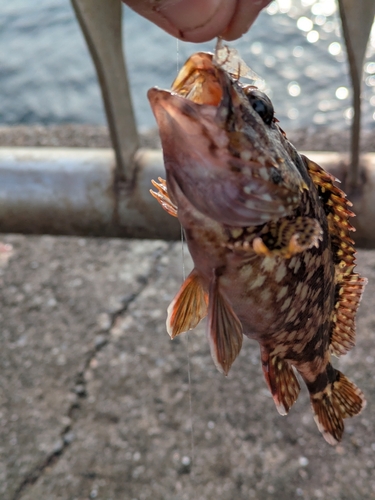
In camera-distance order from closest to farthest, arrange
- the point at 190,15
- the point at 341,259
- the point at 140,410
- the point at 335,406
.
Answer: the point at 190,15 → the point at 341,259 → the point at 335,406 → the point at 140,410

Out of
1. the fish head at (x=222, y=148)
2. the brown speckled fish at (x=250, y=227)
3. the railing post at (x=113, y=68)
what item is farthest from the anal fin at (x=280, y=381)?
the railing post at (x=113, y=68)

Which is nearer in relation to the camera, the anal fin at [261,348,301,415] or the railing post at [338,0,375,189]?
the anal fin at [261,348,301,415]

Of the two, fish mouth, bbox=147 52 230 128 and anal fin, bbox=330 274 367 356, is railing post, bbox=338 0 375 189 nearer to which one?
anal fin, bbox=330 274 367 356

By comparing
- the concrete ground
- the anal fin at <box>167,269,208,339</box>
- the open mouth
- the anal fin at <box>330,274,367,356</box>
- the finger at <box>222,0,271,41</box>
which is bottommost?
the concrete ground

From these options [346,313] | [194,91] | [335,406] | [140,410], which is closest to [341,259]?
[346,313]

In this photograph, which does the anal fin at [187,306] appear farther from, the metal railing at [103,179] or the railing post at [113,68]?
the railing post at [113,68]

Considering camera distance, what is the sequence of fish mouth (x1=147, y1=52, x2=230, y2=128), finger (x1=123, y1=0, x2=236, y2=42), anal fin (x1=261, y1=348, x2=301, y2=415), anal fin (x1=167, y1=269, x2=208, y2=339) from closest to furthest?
finger (x1=123, y1=0, x2=236, y2=42)
fish mouth (x1=147, y1=52, x2=230, y2=128)
anal fin (x1=167, y1=269, x2=208, y2=339)
anal fin (x1=261, y1=348, x2=301, y2=415)

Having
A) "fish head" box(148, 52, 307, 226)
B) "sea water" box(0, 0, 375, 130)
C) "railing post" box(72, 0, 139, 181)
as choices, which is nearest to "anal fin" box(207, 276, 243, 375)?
"fish head" box(148, 52, 307, 226)

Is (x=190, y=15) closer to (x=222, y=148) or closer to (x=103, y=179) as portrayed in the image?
(x=222, y=148)
